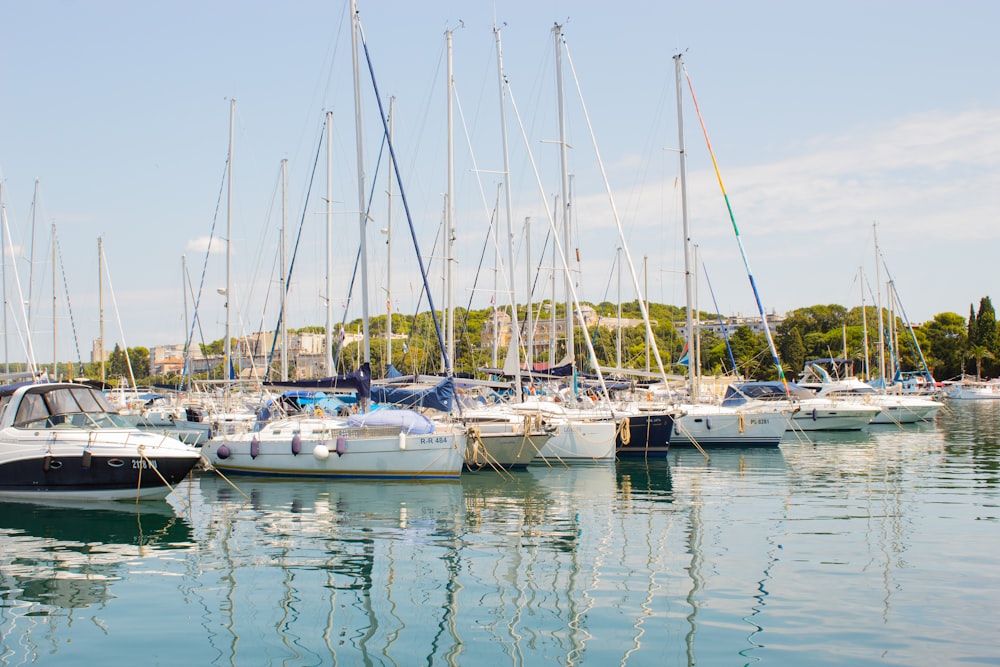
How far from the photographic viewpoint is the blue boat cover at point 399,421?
984 inches

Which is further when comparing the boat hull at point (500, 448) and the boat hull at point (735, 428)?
the boat hull at point (735, 428)

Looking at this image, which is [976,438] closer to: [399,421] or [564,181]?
[564,181]

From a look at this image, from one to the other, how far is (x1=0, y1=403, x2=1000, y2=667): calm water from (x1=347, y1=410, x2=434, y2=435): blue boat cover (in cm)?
180

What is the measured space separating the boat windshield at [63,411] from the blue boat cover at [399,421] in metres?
6.36

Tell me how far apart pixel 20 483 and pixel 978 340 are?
115249mm

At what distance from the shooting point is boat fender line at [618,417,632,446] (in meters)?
32.0

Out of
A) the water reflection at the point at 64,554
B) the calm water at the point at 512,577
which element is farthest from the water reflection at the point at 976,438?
the water reflection at the point at 64,554

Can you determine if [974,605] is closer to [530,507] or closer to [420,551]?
[420,551]

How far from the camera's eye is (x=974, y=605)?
463 inches

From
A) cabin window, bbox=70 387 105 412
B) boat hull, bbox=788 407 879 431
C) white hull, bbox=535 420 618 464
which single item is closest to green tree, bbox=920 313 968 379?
boat hull, bbox=788 407 879 431

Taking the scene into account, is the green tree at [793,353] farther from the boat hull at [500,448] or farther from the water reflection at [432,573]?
the water reflection at [432,573]

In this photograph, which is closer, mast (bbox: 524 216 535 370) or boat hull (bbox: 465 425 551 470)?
boat hull (bbox: 465 425 551 470)

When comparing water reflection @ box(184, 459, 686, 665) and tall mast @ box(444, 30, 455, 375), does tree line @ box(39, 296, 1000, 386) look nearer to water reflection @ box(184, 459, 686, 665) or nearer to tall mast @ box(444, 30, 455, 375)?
tall mast @ box(444, 30, 455, 375)

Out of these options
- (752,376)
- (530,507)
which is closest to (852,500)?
(530,507)
